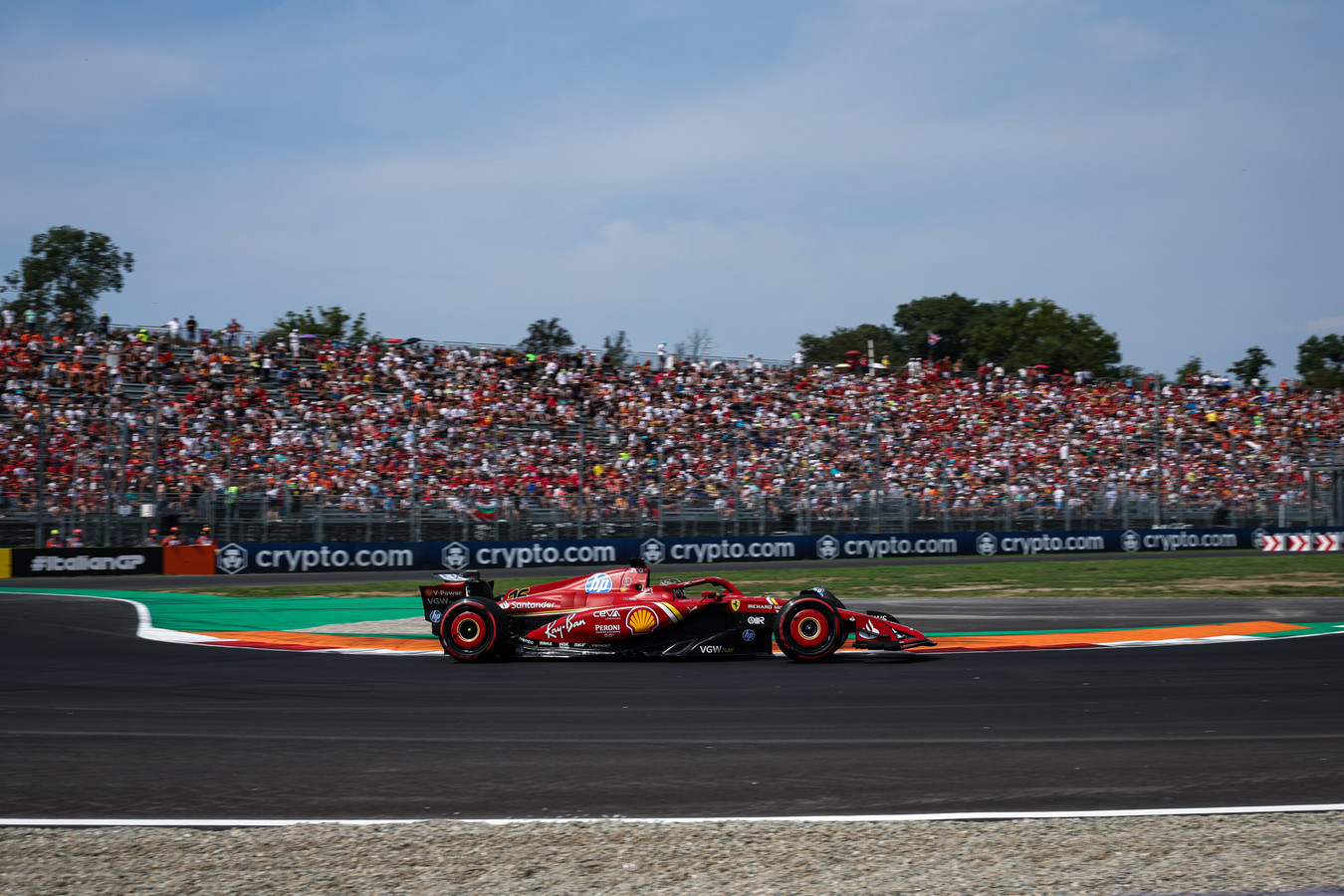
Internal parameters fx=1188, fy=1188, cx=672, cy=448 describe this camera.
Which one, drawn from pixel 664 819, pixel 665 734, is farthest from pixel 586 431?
pixel 664 819

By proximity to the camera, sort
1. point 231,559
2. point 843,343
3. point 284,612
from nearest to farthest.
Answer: point 284,612 < point 231,559 < point 843,343

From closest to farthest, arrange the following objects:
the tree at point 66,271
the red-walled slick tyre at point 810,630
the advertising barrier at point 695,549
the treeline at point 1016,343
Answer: the red-walled slick tyre at point 810,630 < the advertising barrier at point 695,549 < the tree at point 66,271 < the treeline at point 1016,343

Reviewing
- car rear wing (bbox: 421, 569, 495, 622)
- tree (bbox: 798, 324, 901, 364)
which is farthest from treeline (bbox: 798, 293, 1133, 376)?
car rear wing (bbox: 421, 569, 495, 622)

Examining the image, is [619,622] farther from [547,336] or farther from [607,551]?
[547,336]

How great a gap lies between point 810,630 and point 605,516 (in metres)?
19.9

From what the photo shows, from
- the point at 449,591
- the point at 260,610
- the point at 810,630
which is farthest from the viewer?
the point at 260,610

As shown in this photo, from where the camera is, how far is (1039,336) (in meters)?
85.6

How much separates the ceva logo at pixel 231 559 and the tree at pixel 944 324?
70294mm

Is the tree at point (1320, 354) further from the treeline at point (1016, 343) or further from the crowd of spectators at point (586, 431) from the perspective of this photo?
the crowd of spectators at point (586, 431)

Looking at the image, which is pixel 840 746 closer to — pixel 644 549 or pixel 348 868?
pixel 348 868

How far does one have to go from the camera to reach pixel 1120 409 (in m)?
42.1

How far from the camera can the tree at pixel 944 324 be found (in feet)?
307

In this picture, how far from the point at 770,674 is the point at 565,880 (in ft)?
21.3

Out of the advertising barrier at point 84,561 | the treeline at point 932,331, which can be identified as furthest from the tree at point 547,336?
the advertising barrier at point 84,561
